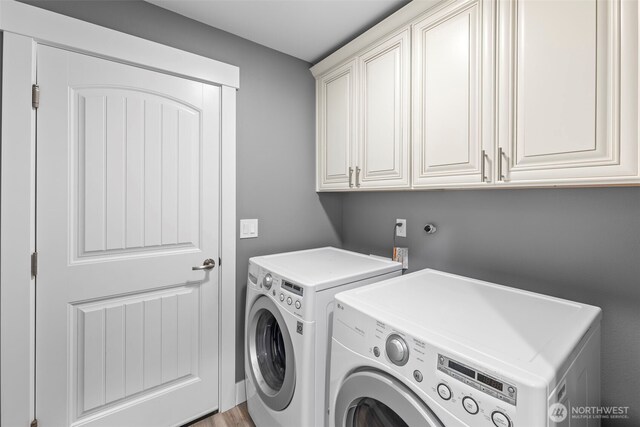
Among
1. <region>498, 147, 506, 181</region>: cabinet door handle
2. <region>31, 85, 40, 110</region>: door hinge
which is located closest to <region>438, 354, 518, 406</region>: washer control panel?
<region>498, 147, 506, 181</region>: cabinet door handle

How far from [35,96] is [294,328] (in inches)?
60.9

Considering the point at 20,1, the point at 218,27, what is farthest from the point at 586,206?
the point at 20,1

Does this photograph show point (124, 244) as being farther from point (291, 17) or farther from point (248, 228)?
point (291, 17)

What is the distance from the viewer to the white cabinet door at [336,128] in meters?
1.83

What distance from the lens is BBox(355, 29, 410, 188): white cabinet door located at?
149cm

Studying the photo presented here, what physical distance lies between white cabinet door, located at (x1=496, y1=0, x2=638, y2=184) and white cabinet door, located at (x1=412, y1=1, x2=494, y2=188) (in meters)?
0.06

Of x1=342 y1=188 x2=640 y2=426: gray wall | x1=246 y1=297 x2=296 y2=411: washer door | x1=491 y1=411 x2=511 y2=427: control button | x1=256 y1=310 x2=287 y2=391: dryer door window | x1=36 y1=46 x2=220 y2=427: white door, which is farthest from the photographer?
x1=256 y1=310 x2=287 y2=391: dryer door window

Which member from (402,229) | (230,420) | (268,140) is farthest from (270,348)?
(268,140)

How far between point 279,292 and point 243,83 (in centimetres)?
134

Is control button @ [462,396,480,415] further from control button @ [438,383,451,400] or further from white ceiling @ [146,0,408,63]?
white ceiling @ [146,0,408,63]

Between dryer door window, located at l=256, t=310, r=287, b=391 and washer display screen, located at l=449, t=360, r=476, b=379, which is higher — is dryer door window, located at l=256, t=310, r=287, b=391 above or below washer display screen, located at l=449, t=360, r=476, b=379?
below

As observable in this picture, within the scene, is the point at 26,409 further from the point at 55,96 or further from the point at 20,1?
the point at 20,1

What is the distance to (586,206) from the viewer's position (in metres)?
1.17

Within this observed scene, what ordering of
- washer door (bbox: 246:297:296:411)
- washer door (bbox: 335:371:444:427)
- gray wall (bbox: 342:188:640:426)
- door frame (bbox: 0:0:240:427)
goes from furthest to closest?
washer door (bbox: 246:297:296:411), door frame (bbox: 0:0:240:427), gray wall (bbox: 342:188:640:426), washer door (bbox: 335:371:444:427)
